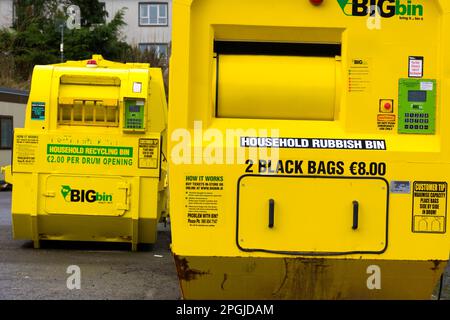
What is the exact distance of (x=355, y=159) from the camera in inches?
135

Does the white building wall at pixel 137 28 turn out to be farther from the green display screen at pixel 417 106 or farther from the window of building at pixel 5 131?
the green display screen at pixel 417 106

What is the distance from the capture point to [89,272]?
639cm

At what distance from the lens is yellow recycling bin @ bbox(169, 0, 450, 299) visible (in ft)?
11.2

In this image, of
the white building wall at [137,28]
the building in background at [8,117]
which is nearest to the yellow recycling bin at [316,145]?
the building in background at [8,117]

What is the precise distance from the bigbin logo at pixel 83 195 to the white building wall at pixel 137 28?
37.9 meters

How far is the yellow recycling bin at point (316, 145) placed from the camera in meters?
3.42

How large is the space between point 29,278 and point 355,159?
3909 mm

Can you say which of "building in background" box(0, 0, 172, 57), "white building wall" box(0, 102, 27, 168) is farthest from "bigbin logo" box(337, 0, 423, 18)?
"building in background" box(0, 0, 172, 57)

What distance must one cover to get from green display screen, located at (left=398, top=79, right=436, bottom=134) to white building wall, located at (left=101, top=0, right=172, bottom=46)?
41621 mm

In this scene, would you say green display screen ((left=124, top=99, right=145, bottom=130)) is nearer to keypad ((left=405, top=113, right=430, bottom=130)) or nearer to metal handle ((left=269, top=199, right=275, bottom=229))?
metal handle ((left=269, top=199, right=275, bottom=229))

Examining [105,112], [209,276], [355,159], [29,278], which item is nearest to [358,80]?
[355,159]

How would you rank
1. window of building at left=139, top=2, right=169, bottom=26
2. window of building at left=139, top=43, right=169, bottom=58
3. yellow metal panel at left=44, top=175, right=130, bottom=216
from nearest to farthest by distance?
yellow metal panel at left=44, top=175, right=130, bottom=216
window of building at left=139, top=43, right=169, bottom=58
window of building at left=139, top=2, right=169, bottom=26

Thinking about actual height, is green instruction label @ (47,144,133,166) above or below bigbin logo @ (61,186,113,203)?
above

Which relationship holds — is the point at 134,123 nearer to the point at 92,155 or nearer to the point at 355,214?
the point at 92,155
